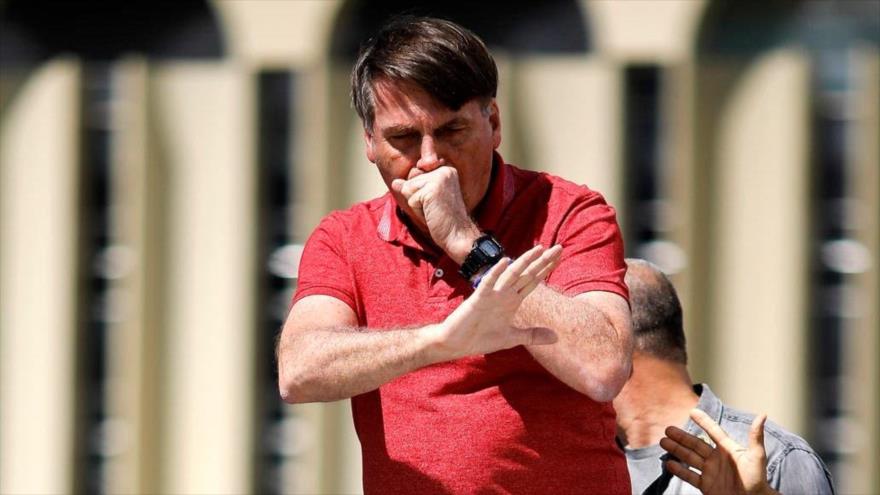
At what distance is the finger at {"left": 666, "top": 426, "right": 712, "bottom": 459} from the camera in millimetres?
2502

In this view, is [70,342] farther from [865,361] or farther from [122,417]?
[865,361]

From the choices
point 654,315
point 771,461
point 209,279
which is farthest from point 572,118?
point 771,461

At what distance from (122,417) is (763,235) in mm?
3623

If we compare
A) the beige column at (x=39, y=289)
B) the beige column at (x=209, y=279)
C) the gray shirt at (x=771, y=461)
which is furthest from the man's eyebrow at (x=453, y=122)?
the beige column at (x=39, y=289)

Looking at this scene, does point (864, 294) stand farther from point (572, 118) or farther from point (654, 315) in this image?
point (654, 315)

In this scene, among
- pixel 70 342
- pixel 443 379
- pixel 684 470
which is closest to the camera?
pixel 443 379

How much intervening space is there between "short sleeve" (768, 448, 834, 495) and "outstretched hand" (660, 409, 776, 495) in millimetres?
258

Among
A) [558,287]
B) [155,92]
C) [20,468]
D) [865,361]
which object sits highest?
[155,92]

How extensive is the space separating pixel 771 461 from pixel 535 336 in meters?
0.74

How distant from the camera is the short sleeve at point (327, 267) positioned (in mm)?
2412

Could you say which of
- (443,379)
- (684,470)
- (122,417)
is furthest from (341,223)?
(122,417)

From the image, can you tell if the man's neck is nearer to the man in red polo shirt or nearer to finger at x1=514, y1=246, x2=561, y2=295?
the man in red polo shirt

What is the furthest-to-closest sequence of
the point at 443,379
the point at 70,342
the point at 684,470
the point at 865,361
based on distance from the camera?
1. the point at 70,342
2. the point at 865,361
3. the point at 684,470
4. the point at 443,379

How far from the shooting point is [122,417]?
9.48 m
